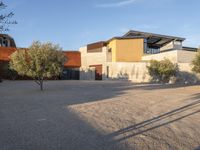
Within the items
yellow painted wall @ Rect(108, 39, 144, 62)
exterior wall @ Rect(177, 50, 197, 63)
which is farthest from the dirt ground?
yellow painted wall @ Rect(108, 39, 144, 62)

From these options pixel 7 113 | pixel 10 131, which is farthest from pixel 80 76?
pixel 10 131

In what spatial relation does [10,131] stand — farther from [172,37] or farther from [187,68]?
[172,37]

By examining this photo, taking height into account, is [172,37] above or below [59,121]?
above

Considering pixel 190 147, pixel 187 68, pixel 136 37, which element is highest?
pixel 136 37

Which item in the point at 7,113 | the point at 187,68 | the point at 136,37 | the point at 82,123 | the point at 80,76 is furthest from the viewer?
the point at 80,76

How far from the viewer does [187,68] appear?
102ft

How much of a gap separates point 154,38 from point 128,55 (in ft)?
22.9

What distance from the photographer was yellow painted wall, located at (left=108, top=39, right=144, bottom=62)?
3841cm

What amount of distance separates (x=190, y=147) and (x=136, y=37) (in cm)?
3357

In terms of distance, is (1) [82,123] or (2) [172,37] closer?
(1) [82,123]

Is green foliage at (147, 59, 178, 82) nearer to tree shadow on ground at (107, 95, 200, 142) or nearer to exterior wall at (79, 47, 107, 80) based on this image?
exterior wall at (79, 47, 107, 80)

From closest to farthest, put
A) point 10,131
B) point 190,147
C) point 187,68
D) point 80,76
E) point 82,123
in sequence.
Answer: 1. point 190,147
2. point 10,131
3. point 82,123
4. point 187,68
5. point 80,76

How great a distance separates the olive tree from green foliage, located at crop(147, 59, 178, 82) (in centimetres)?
1335

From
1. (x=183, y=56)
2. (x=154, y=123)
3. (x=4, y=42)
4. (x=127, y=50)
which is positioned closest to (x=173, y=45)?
(x=127, y=50)
